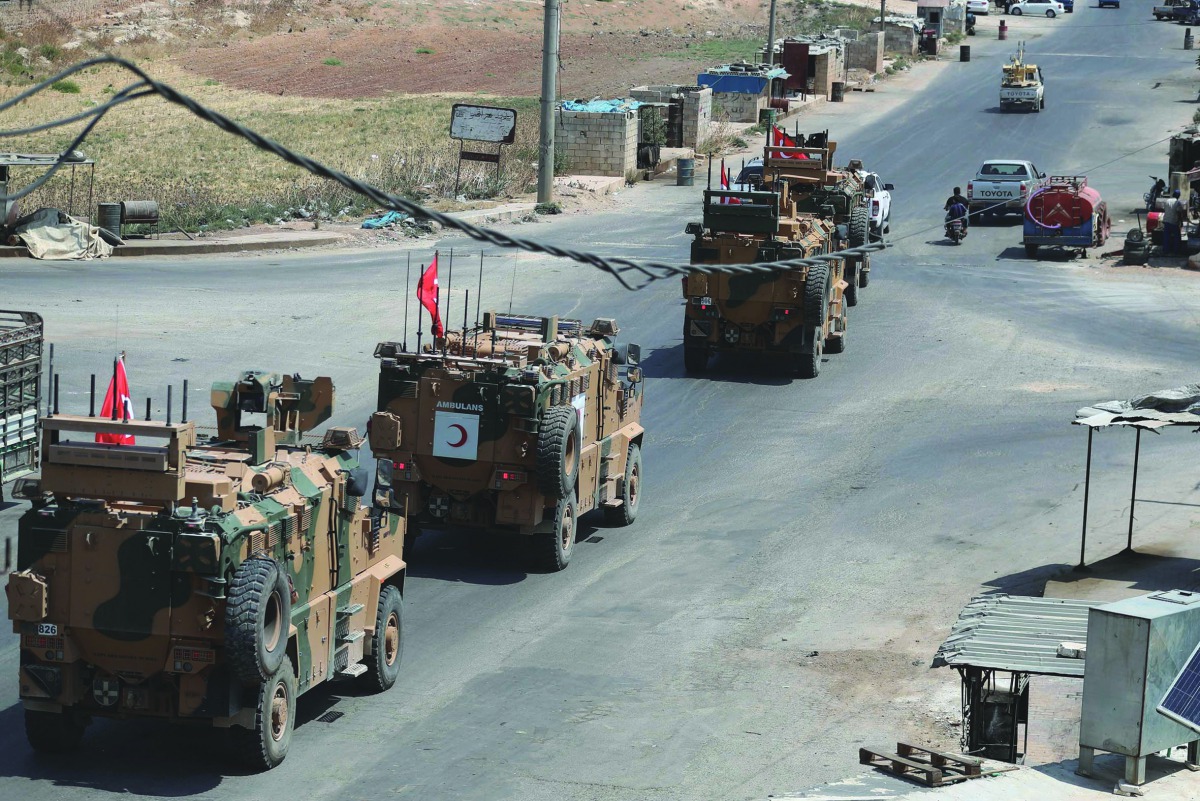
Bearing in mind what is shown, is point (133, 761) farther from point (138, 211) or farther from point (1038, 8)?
point (1038, 8)

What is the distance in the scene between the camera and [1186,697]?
1188 centimetres

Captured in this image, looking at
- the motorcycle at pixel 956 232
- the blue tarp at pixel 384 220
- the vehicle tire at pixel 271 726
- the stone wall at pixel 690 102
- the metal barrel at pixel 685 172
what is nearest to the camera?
the vehicle tire at pixel 271 726

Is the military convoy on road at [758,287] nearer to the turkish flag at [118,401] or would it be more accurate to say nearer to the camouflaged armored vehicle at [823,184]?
the camouflaged armored vehicle at [823,184]

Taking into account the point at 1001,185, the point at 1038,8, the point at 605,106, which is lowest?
the point at 1001,185

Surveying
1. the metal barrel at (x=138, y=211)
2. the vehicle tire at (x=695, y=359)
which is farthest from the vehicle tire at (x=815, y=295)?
the metal barrel at (x=138, y=211)

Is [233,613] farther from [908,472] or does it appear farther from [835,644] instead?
[908,472]

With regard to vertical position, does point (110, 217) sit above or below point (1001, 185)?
below

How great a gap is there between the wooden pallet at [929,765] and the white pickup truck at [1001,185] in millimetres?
33925

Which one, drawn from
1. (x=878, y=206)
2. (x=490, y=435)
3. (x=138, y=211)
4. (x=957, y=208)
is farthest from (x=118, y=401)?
(x=957, y=208)

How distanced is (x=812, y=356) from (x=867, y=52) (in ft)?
157

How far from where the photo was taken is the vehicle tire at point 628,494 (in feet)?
67.6

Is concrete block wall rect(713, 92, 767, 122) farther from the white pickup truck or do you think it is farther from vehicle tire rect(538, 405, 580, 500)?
vehicle tire rect(538, 405, 580, 500)

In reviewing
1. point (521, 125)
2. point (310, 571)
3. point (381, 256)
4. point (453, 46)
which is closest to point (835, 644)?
point (310, 571)

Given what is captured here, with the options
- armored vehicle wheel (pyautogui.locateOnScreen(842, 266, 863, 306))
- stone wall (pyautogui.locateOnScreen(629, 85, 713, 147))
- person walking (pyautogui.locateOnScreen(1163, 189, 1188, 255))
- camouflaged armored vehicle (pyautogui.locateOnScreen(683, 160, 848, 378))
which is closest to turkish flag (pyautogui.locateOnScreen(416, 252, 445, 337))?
A: camouflaged armored vehicle (pyautogui.locateOnScreen(683, 160, 848, 378))
